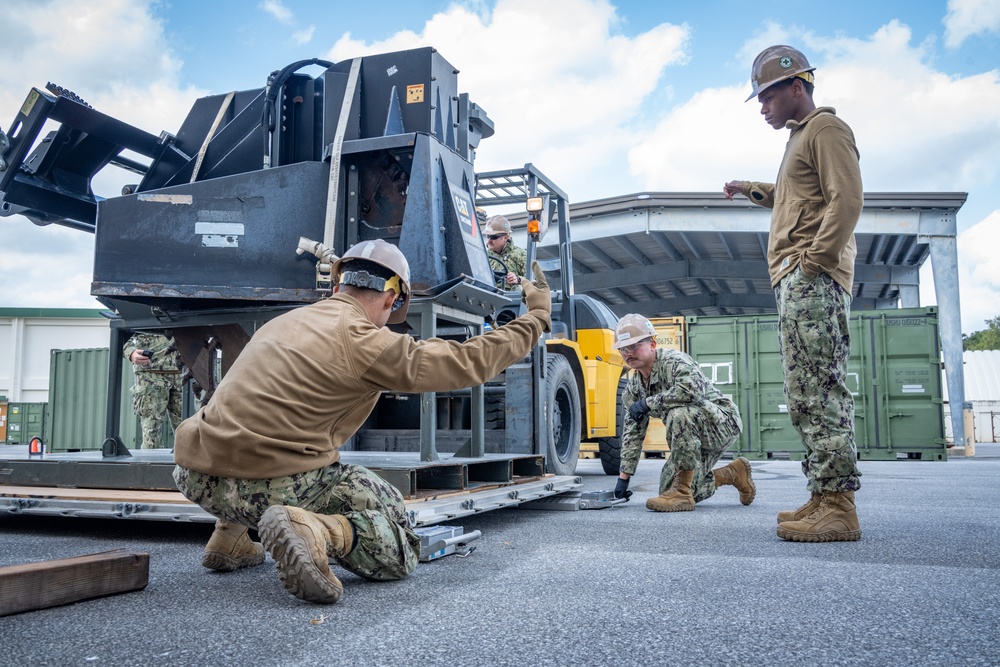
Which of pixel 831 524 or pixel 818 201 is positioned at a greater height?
pixel 818 201

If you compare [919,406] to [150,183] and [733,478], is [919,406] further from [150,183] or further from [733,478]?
[150,183]

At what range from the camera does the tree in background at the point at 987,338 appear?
63.6 meters

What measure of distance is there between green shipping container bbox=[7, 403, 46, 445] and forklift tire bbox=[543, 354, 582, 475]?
2292 cm

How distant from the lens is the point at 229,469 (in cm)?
267

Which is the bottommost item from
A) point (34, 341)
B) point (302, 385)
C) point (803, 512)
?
point (803, 512)

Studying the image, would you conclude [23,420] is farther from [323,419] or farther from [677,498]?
[323,419]

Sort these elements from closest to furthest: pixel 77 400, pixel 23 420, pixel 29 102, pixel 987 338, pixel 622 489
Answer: pixel 29 102
pixel 622 489
pixel 77 400
pixel 23 420
pixel 987 338

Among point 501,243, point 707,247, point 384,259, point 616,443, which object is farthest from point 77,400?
point 384,259

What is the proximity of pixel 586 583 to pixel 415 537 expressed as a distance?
0.65m

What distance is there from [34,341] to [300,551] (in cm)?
3409

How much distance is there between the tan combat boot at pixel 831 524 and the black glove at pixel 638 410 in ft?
5.27

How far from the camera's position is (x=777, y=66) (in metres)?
3.87

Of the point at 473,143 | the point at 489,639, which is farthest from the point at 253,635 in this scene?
the point at 473,143

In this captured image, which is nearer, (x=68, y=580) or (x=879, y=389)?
(x=68, y=580)
